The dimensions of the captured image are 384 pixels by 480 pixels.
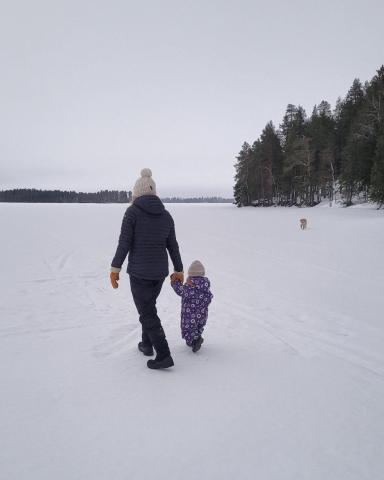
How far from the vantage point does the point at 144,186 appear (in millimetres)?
3373

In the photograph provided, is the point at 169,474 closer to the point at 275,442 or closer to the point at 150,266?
the point at 275,442

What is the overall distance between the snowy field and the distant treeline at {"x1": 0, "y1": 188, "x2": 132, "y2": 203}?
13527 cm

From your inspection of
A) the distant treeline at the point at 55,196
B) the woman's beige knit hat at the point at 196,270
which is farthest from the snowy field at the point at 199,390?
the distant treeline at the point at 55,196

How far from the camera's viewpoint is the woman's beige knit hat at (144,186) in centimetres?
337

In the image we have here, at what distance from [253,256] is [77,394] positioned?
8852 millimetres

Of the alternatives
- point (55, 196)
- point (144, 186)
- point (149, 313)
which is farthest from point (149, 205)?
point (55, 196)

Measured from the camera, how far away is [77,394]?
9.11 feet

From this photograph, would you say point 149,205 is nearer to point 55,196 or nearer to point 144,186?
point 144,186

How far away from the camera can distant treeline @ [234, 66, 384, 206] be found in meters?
27.0

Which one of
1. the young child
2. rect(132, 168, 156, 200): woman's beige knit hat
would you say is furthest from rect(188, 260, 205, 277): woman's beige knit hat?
rect(132, 168, 156, 200): woman's beige knit hat

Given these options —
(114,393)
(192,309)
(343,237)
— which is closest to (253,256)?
(343,237)

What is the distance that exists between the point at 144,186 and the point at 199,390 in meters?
2.20

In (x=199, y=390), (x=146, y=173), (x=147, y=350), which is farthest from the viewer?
(x=147, y=350)

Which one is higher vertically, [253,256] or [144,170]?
[144,170]
